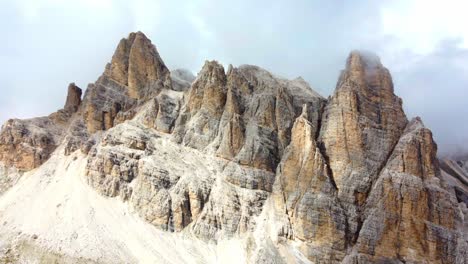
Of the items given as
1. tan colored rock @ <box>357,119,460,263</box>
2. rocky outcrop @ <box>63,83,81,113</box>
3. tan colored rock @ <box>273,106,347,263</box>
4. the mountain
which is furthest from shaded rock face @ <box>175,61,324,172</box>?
rocky outcrop @ <box>63,83,81,113</box>

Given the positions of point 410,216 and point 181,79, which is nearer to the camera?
point 410,216

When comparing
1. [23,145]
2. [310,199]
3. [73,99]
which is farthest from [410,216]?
[73,99]

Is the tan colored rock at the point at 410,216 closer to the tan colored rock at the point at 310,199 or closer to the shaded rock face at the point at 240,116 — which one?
the tan colored rock at the point at 310,199

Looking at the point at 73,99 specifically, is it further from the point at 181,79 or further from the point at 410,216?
the point at 410,216

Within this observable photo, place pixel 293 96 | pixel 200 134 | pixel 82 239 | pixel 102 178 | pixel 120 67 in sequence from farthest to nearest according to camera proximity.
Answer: pixel 120 67
pixel 293 96
pixel 200 134
pixel 102 178
pixel 82 239

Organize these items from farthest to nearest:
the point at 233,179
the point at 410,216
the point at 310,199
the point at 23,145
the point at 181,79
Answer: the point at 181,79
the point at 23,145
the point at 233,179
the point at 310,199
the point at 410,216

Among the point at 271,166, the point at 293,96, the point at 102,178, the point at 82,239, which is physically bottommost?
the point at 82,239

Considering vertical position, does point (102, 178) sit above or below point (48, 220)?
above

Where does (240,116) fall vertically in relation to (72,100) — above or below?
below

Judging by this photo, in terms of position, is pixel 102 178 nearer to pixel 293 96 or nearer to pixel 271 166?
pixel 271 166

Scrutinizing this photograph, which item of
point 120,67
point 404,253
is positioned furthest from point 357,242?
point 120,67
